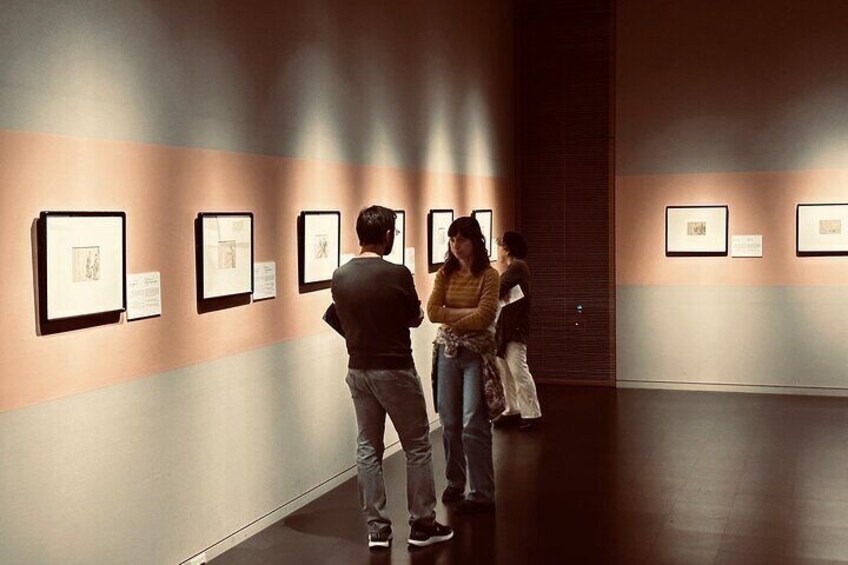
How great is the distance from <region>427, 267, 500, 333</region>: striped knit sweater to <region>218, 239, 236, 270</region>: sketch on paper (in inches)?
53.0

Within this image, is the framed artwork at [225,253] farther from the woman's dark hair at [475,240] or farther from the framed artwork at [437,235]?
the framed artwork at [437,235]

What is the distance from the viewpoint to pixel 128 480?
4805 millimetres

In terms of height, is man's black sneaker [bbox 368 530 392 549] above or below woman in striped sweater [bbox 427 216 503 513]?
below

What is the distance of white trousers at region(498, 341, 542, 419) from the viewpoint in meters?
9.00

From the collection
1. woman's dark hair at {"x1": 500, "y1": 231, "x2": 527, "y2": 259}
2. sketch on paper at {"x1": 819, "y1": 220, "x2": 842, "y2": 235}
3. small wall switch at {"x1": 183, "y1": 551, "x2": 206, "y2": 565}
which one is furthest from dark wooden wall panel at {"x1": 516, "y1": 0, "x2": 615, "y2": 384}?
small wall switch at {"x1": 183, "y1": 551, "x2": 206, "y2": 565}

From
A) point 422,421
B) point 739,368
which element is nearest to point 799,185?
point 739,368

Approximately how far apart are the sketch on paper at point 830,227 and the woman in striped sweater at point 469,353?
5606mm

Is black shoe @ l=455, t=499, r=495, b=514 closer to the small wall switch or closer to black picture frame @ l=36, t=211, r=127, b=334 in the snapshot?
the small wall switch

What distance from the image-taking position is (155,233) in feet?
16.5

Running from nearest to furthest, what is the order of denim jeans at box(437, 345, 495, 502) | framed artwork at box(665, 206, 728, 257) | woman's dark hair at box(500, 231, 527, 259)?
1. denim jeans at box(437, 345, 495, 502)
2. woman's dark hair at box(500, 231, 527, 259)
3. framed artwork at box(665, 206, 728, 257)

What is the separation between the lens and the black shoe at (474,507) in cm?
641

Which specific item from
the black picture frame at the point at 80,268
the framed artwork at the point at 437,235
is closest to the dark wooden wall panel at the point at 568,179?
the framed artwork at the point at 437,235

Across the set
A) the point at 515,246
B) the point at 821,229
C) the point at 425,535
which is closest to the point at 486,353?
the point at 425,535

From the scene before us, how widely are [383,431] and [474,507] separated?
1144mm
